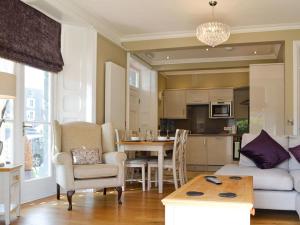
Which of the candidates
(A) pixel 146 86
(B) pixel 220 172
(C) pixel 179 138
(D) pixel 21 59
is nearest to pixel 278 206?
(B) pixel 220 172

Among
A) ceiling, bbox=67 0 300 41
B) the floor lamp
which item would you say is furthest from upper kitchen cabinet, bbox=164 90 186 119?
the floor lamp

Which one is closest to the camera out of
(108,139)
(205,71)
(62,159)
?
(62,159)

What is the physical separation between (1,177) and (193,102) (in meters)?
6.54

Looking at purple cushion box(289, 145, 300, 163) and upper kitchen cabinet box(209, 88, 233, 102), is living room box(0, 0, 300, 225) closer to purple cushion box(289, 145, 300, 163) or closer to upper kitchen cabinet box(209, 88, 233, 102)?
purple cushion box(289, 145, 300, 163)

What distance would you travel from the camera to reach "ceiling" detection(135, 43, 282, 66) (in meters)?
7.42

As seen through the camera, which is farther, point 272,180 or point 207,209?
point 272,180

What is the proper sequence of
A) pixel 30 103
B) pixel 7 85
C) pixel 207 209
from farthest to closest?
pixel 30 103 → pixel 7 85 → pixel 207 209

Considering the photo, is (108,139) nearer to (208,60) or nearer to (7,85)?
(7,85)

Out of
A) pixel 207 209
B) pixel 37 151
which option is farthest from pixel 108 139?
pixel 207 209

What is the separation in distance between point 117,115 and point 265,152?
2.80 metres

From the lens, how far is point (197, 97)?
368 inches

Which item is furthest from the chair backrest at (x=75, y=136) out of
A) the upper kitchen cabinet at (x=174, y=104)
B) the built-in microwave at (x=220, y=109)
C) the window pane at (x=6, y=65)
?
the built-in microwave at (x=220, y=109)

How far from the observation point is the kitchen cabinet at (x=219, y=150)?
323 inches

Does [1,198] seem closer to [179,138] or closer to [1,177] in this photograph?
[1,177]
